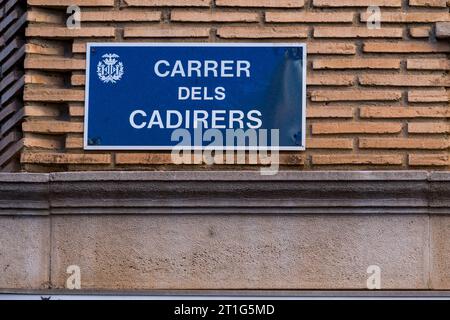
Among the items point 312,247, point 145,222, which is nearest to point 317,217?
point 312,247

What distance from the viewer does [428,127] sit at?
286 inches

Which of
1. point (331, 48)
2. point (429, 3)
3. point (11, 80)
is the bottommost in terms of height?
point (11, 80)

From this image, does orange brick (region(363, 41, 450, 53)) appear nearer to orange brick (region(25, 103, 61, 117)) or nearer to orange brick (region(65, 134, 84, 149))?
orange brick (region(65, 134, 84, 149))

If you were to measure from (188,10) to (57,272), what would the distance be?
1.68 metres

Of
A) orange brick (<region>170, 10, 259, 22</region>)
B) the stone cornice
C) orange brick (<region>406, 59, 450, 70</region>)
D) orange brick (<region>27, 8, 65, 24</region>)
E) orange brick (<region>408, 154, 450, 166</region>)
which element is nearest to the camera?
the stone cornice

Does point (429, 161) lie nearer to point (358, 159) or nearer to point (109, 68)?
point (358, 159)

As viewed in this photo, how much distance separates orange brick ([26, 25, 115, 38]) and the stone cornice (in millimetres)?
859

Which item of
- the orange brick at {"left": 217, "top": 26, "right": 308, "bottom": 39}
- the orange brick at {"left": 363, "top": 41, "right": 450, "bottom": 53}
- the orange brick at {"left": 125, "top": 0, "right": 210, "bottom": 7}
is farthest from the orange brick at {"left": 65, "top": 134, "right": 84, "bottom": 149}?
the orange brick at {"left": 363, "top": 41, "right": 450, "bottom": 53}


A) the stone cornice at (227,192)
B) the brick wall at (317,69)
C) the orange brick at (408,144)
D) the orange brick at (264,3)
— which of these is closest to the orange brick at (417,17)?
the brick wall at (317,69)

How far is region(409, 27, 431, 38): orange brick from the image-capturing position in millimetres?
7348

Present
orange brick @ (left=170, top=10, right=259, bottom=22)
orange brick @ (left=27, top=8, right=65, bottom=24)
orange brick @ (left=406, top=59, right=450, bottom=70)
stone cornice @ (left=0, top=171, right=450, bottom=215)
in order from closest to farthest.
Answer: stone cornice @ (left=0, top=171, right=450, bottom=215), orange brick @ (left=406, top=59, right=450, bottom=70), orange brick @ (left=170, top=10, right=259, bottom=22), orange brick @ (left=27, top=8, right=65, bottom=24)

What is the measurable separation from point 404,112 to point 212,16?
1.23m

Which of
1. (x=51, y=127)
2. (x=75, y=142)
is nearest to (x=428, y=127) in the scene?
(x=75, y=142)
